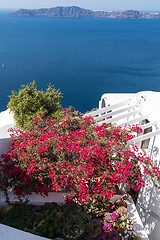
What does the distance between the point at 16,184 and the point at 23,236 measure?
3.67 metres

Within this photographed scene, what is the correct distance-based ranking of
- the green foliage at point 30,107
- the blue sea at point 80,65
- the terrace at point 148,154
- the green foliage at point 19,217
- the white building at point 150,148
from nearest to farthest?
1. the green foliage at point 19,217
2. the terrace at point 148,154
3. the white building at point 150,148
4. the green foliage at point 30,107
5. the blue sea at point 80,65

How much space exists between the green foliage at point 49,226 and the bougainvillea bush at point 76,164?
0.87 meters

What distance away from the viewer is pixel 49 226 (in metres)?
7.75

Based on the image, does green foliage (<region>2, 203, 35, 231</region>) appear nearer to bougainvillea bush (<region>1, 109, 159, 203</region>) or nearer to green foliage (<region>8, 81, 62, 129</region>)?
bougainvillea bush (<region>1, 109, 159, 203</region>)

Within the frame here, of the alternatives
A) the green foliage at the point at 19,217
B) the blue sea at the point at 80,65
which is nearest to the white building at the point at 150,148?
the green foliage at the point at 19,217

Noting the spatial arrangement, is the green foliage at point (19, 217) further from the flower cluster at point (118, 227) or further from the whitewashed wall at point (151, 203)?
the whitewashed wall at point (151, 203)

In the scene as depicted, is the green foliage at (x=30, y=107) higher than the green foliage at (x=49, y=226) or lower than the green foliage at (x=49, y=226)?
higher

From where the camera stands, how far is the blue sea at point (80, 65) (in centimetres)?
6600

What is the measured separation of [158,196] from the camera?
9.40 m

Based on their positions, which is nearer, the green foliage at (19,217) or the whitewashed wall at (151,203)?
the green foliage at (19,217)

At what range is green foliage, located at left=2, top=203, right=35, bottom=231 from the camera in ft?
25.4

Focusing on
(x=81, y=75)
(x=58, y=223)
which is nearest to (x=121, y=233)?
(x=58, y=223)

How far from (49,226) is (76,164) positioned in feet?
7.59

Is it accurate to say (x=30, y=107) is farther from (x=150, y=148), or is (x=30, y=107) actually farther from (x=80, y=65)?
(x=80, y=65)
